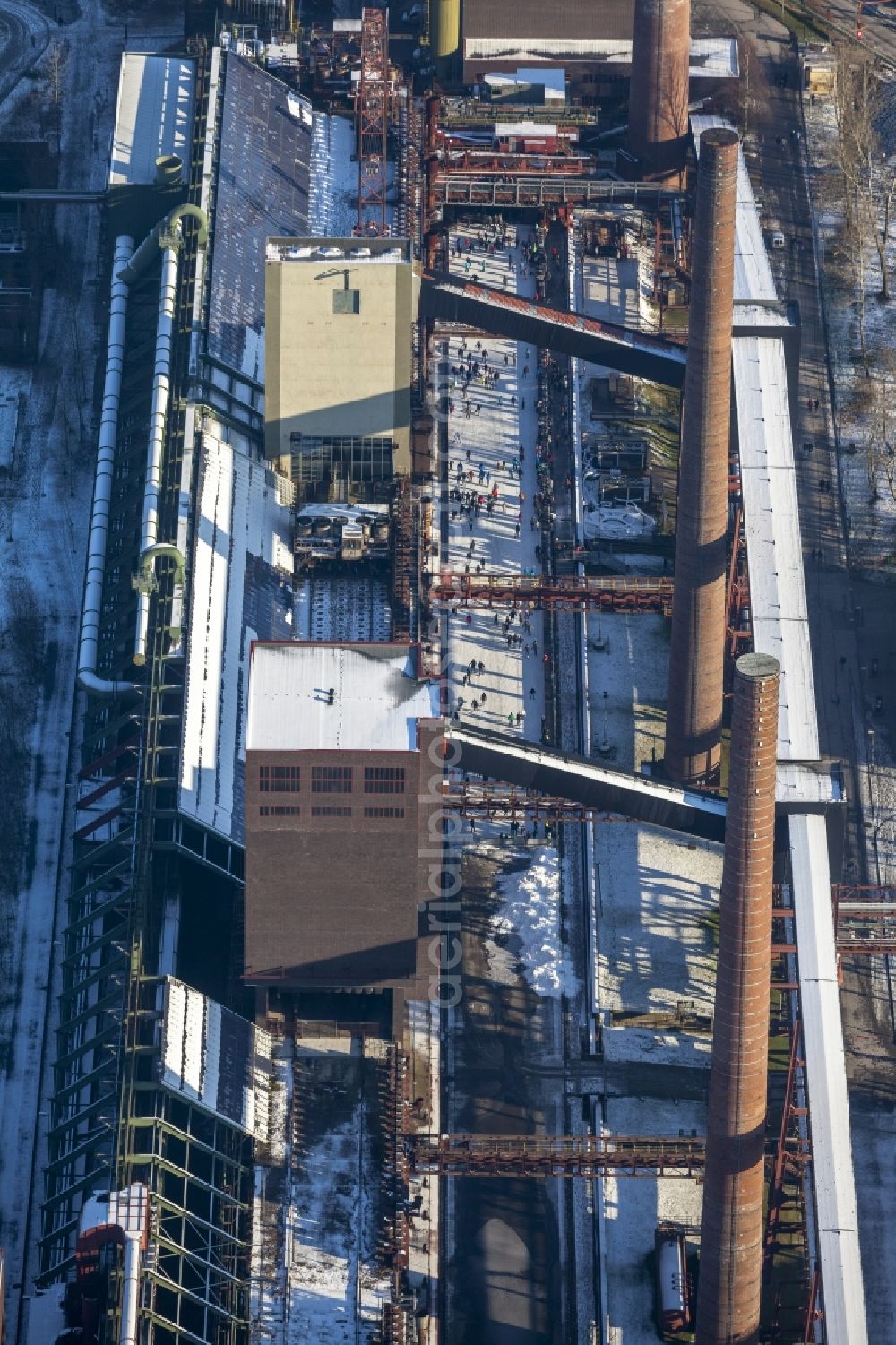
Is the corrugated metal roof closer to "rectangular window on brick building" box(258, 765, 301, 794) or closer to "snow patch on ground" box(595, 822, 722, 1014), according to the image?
"snow patch on ground" box(595, 822, 722, 1014)

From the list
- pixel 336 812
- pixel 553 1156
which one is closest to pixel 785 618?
pixel 336 812

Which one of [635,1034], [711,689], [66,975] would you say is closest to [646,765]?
[711,689]

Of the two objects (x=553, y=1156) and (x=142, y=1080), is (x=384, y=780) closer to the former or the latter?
(x=142, y=1080)

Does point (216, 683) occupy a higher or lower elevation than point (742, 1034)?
higher

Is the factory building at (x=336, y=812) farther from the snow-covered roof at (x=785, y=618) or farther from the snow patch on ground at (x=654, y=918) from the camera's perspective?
the snow-covered roof at (x=785, y=618)

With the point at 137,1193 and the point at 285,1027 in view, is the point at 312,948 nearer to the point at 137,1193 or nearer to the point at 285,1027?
the point at 285,1027

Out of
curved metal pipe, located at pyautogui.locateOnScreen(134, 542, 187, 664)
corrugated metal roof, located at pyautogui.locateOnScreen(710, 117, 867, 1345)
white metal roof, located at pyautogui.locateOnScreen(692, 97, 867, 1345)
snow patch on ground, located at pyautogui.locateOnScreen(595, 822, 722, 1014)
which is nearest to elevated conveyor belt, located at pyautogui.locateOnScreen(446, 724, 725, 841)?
white metal roof, located at pyautogui.locateOnScreen(692, 97, 867, 1345)
